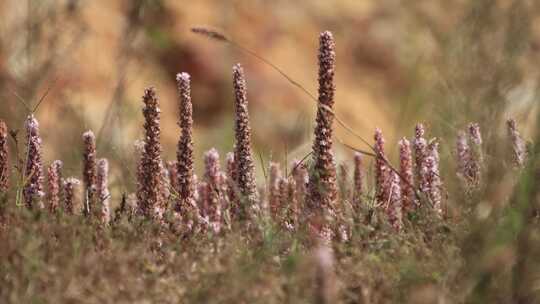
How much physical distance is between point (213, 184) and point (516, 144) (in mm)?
892

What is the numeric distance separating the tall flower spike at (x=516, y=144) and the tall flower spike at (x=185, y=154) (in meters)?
0.85

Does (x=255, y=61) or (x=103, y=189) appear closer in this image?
(x=103, y=189)

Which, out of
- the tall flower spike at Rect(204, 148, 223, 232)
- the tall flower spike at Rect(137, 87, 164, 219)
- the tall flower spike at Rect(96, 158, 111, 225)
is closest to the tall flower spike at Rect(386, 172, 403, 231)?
the tall flower spike at Rect(204, 148, 223, 232)

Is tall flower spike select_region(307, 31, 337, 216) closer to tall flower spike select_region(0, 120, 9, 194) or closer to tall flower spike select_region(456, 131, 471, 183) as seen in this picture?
tall flower spike select_region(456, 131, 471, 183)

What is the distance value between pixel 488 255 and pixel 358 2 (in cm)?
946

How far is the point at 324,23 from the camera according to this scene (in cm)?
1104

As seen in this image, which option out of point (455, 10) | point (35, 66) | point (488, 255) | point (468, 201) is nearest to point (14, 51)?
point (35, 66)

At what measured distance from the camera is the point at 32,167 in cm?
293

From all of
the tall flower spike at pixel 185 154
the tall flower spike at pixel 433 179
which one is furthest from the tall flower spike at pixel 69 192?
the tall flower spike at pixel 433 179

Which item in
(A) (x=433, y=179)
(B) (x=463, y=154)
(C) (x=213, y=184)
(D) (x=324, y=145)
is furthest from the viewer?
Result: (C) (x=213, y=184)

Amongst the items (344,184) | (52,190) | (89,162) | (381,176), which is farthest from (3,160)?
(381,176)

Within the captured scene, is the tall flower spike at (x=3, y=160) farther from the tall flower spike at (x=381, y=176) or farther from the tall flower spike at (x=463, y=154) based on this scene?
the tall flower spike at (x=463, y=154)

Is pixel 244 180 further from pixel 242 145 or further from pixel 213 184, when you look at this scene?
pixel 213 184

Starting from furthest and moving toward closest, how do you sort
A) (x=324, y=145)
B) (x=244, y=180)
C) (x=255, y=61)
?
(x=255, y=61), (x=244, y=180), (x=324, y=145)
